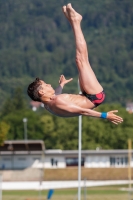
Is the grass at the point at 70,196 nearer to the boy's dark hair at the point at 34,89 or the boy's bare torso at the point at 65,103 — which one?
the boy's bare torso at the point at 65,103

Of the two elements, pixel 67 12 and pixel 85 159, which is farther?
pixel 85 159

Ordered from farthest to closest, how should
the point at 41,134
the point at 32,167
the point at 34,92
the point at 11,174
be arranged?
the point at 41,134 → the point at 32,167 → the point at 11,174 → the point at 34,92

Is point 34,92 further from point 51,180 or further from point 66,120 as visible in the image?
point 66,120

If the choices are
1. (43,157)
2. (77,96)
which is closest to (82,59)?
(77,96)

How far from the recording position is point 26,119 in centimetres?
12444

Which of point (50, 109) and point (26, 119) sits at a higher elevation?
point (26, 119)

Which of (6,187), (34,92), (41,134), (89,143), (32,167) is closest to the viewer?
(34,92)

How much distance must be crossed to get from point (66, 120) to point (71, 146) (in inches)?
177

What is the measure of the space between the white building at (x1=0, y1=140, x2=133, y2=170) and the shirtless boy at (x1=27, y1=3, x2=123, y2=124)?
5899cm

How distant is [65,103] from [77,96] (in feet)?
1.44

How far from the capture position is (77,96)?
1455 centimetres

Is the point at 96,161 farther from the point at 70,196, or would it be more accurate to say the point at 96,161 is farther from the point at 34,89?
the point at 34,89

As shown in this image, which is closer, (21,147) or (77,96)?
(77,96)

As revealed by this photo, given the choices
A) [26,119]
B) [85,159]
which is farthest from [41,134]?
[85,159]
